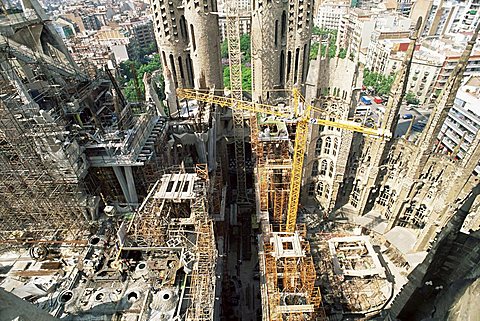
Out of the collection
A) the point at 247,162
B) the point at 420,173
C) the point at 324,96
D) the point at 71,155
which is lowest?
the point at 247,162

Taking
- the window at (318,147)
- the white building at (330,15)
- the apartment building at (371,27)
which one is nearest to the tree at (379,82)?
the apartment building at (371,27)

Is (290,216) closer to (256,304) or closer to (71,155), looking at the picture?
(256,304)

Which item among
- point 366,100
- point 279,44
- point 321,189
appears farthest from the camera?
point 366,100

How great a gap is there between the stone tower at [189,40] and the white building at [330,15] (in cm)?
11228

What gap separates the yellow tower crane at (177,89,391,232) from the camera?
31.2 meters

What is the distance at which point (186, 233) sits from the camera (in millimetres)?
22703

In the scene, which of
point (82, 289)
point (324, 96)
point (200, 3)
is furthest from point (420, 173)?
point (82, 289)

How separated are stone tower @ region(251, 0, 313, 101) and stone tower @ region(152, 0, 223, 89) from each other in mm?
5243

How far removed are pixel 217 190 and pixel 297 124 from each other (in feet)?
38.2

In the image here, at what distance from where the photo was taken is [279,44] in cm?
3466

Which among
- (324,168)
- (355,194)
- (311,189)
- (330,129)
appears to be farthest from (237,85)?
(355,194)

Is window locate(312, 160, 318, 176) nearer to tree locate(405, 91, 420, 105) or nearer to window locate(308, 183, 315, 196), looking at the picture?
window locate(308, 183, 315, 196)

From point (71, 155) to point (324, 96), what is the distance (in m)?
28.6

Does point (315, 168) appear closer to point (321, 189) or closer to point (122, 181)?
point (321, 189)
